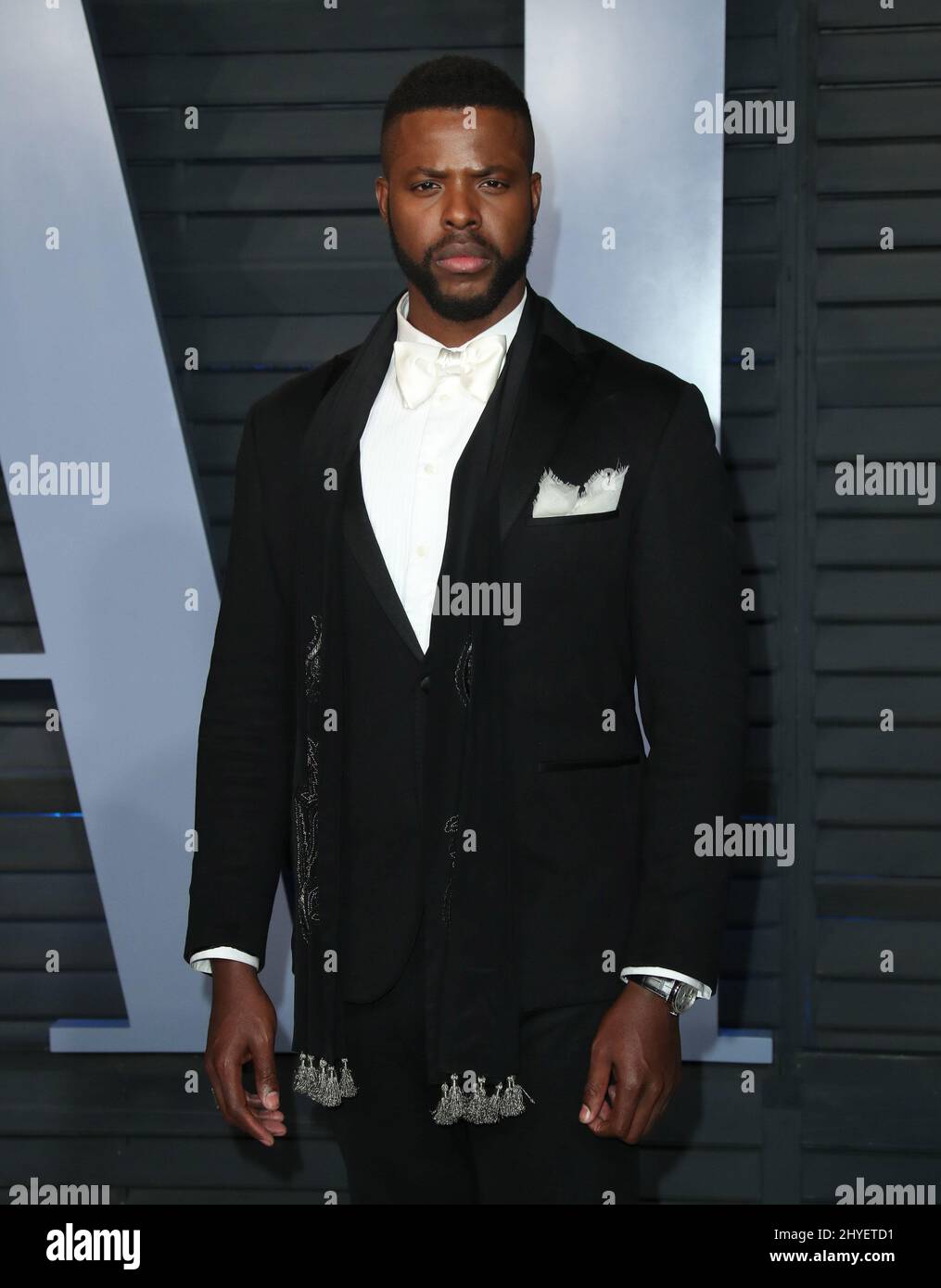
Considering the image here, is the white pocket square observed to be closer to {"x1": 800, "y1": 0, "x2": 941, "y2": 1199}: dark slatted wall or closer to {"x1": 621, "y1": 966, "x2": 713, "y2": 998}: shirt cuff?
{"x1": 621, "y1": 966, "x2": 713, "y2": 998}: shirt cuff

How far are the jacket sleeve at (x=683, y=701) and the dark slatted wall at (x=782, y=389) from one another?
1.63m

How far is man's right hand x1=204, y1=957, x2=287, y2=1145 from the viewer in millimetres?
2307

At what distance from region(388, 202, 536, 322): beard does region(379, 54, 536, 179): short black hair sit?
18 cm

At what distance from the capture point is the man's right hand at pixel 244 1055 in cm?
231

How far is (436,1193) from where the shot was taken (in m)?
2.33

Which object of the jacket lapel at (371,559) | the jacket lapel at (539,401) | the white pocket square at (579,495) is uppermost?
the jacket lapel at (539,401)

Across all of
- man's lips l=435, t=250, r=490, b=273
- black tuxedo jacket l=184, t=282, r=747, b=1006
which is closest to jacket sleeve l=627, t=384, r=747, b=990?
black tuxedo jacket l=184, t=282, r=747, b=1006

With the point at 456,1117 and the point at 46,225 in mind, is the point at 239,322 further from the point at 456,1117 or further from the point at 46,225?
the point at 456,1117

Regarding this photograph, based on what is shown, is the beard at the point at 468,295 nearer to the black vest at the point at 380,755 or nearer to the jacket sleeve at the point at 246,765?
the black vest at the point at 380,755

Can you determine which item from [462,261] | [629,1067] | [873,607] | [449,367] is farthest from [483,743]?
[873,607]

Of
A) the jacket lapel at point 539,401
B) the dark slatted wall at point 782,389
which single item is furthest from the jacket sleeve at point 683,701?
the dark slatted wall at point 782,389

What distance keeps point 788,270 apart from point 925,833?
1.50 m

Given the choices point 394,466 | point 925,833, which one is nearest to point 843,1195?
point 925,833

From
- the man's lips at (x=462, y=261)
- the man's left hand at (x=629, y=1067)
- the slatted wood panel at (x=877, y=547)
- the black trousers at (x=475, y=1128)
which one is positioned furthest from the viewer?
the slatted wood panel at (x=877, y=547)
